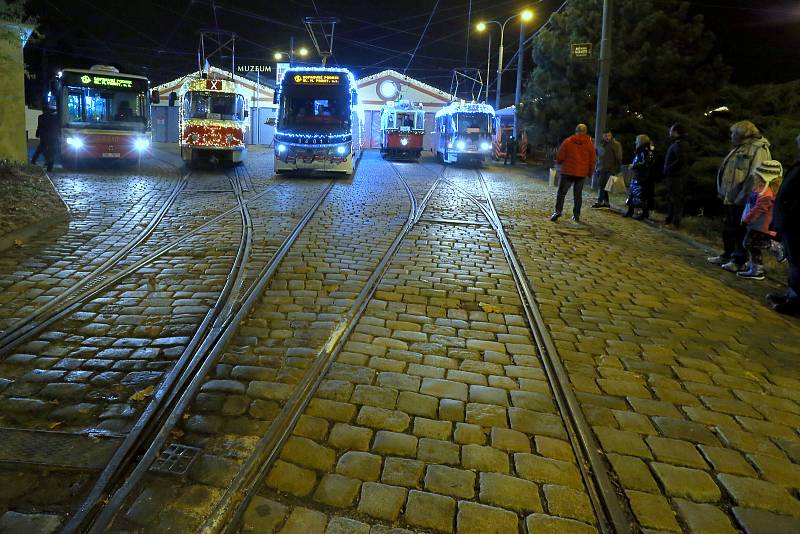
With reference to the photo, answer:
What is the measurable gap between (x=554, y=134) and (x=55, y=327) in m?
22.5

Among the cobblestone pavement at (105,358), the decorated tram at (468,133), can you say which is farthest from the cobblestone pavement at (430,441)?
the decorated tram at (468,133)

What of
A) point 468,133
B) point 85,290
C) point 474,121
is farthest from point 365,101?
point 85,290

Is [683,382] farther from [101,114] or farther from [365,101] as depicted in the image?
[365,101]

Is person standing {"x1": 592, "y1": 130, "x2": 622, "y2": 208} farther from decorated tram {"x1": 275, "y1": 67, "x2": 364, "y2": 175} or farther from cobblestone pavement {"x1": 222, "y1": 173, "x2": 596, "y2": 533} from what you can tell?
cobblestone pavement {"x1": 222, "y1": 173, "x2": 596, "y2": 533}

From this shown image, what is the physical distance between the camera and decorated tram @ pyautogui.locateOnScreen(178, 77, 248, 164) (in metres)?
20.9

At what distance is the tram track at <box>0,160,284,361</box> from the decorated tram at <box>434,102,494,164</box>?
65.4ft

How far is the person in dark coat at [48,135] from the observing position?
17828 millimetres

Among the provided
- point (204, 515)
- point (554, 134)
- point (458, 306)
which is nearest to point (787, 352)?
point (458, 306)

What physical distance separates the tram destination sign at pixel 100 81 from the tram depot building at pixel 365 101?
30245 millimetres

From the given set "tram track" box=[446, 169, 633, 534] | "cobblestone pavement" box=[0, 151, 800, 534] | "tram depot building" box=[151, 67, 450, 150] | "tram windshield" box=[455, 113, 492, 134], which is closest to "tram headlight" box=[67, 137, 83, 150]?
"cobblestone pavement" box=[0, 151, 800, 534]

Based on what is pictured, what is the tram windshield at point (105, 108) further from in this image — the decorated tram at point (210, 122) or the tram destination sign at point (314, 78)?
the tram destination sign at point (314, 78)

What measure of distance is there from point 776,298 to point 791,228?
78 cm

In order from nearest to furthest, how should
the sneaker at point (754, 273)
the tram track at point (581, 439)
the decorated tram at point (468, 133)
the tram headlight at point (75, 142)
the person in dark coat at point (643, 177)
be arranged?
the tram track at point (581, 439) < the sneaker at point (754, 273) < the person in dark coat at point (643, 177) < the tram headlight at point (75, 142) < the decorated tram at point (468, 133)

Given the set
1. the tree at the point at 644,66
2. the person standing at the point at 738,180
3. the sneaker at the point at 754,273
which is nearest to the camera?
the sneaker at the point at 754,273
